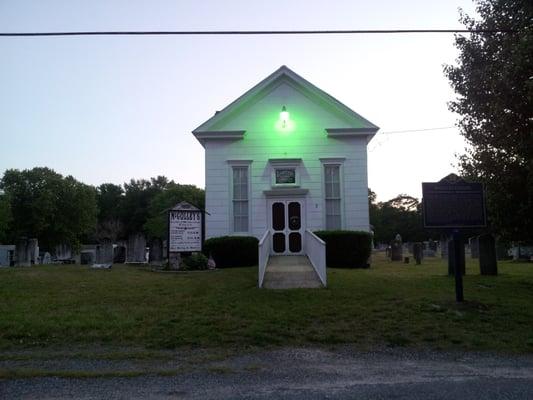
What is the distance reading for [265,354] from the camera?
8.34 metres

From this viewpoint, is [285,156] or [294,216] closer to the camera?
[294,216]

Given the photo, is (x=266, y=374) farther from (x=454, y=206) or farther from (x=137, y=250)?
(x=137, y=250)

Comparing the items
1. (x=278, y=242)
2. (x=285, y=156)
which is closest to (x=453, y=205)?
(x=278, y=242)

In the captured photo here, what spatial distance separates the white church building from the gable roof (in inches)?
1.7

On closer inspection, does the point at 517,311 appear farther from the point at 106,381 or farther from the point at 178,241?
the point at 178,241

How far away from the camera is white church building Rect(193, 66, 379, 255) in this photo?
22344 mm

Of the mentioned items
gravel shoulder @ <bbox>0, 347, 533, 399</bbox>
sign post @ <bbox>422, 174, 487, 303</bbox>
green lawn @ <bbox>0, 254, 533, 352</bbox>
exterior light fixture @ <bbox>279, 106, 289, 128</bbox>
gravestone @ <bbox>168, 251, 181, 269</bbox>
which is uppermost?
exterior light fixture @ <bbox>279, 106, 289, 128</bbox>

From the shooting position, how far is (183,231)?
19.6 meters

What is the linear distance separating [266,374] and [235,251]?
13937mm

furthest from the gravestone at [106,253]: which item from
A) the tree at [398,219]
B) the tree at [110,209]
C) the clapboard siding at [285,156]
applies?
the tree at [398,219]

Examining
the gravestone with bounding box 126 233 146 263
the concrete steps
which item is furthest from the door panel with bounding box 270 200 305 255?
the gravestone with bounding box 126 233 146 263

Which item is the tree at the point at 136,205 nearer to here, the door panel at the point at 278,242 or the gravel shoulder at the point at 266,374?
the door panel at the point at 278,242

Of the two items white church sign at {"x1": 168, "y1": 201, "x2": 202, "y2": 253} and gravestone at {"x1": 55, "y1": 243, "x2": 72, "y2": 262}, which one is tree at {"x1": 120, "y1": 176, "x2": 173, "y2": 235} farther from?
white church sign at {"x1": 168, "y1": 201, "x2": 202, "y2": 253}

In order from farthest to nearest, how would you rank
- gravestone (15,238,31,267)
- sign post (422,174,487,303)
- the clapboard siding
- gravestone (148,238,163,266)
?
1. gravestone (15,238,31,267)
2. gravestone (148,238,163,266)
3. the clapboard siding
4. sign post (422,174,487,303)
